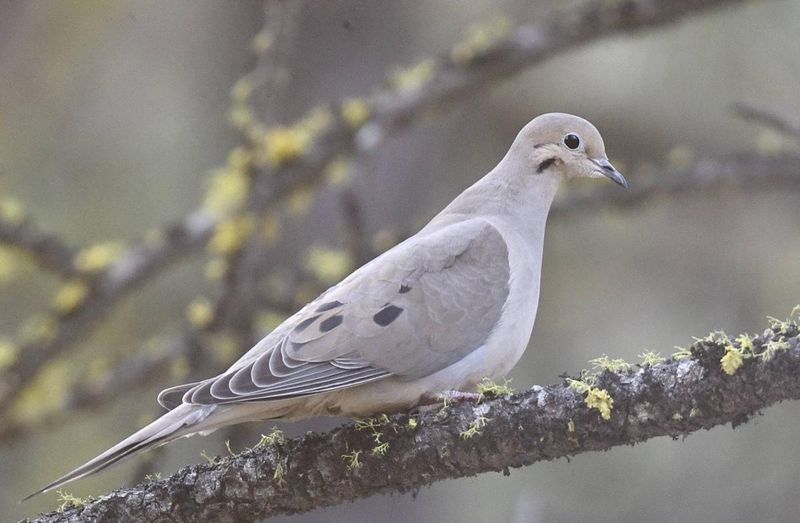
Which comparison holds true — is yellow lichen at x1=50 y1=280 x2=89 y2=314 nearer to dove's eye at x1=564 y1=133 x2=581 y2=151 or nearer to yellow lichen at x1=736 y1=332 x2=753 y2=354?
dove's eye at x1=564 y1=133 x2=581 y2=151

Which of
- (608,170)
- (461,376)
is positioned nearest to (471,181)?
(608,170)

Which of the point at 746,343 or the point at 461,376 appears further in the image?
the point at 461,376

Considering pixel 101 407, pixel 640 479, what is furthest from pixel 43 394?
pixel 640 479

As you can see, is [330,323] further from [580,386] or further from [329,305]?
[580,386]

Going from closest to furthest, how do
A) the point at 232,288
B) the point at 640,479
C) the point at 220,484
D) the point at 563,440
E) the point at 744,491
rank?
1. the point at 563,440
2. the point at 220,484
3. the point at 232,288
4. the point at 744,491
5. the point at 640,479

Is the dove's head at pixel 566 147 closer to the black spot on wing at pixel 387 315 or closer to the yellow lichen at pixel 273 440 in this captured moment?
the black spot on wing at pixel 387 315

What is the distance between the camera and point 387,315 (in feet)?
12.2

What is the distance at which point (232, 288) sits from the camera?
579 centimetres

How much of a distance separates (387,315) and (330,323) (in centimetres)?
19

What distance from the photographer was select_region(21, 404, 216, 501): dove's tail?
308cm

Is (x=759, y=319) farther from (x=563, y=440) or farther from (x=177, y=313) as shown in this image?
(x=563, y=440)

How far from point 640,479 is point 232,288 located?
4.59 metres

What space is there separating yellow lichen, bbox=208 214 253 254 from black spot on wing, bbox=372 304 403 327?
2157 mm

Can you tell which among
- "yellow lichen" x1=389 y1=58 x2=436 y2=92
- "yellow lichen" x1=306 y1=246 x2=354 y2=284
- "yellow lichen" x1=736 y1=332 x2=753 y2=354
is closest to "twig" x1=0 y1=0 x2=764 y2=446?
"yellow lichen" x1=389 y1=58 x2=436 y2=92
